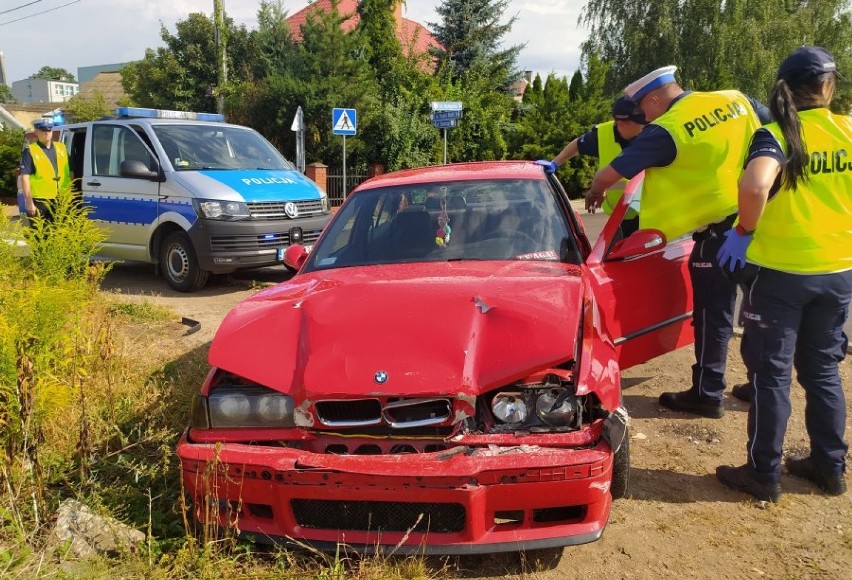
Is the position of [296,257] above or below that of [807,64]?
below

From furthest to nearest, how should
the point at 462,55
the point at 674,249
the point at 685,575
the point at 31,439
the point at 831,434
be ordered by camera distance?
1. the point at 462,55
2. the point at 674,249
3. the point at 831,434
4. the point at 31,439
5. the point at 685,575

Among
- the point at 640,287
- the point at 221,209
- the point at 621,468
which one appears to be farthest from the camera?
the point at 221,209

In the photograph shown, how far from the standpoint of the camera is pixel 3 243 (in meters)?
4.21

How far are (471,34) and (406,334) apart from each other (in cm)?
2669

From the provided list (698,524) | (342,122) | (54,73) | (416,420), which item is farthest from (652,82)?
(54,73)

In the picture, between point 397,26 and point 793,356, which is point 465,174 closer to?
point 793,356

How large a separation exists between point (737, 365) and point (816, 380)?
2008 millimetres

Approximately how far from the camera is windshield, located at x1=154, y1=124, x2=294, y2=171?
812 cm

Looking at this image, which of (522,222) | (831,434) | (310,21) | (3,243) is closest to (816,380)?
(831,434)

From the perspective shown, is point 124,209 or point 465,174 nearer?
point 465,174

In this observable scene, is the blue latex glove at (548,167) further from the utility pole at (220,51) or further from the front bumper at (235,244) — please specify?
the utility pole at (220,51)

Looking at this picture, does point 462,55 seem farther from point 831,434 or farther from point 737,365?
point 831,434

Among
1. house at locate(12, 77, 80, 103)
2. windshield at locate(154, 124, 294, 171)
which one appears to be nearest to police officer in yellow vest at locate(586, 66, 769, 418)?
windshield at locate(154, 124, 294, 171)

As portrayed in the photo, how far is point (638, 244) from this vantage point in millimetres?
3635
